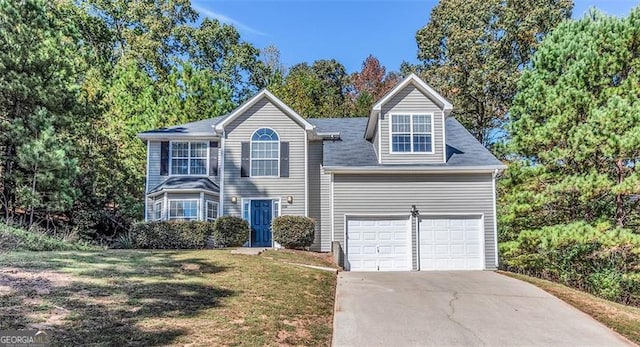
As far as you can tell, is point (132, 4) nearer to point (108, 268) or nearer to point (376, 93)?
point (376, 93)

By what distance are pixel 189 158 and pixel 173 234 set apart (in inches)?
142

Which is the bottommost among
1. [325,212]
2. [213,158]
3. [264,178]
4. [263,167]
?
[325,212]

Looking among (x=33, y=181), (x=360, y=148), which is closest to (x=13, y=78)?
(x=33, y=181)

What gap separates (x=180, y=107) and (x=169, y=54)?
1218 centimetres

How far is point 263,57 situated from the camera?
41.2 metres

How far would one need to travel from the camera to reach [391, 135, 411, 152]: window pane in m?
17.3

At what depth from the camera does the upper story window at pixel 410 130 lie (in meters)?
17.3

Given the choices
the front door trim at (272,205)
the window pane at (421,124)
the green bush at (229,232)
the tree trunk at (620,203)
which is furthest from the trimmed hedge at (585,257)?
the green bush at (229,232)

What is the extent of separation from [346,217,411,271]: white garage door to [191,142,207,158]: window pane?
7.01 metres

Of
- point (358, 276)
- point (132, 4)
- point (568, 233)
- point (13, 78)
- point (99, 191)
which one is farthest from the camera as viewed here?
point (132, 4)

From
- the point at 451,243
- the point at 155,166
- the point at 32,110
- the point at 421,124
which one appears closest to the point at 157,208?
the point at 155,166

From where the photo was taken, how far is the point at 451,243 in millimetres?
16344

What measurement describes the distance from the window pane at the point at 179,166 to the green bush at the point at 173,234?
2.67 metres

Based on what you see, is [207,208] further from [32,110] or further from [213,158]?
[32,110]
